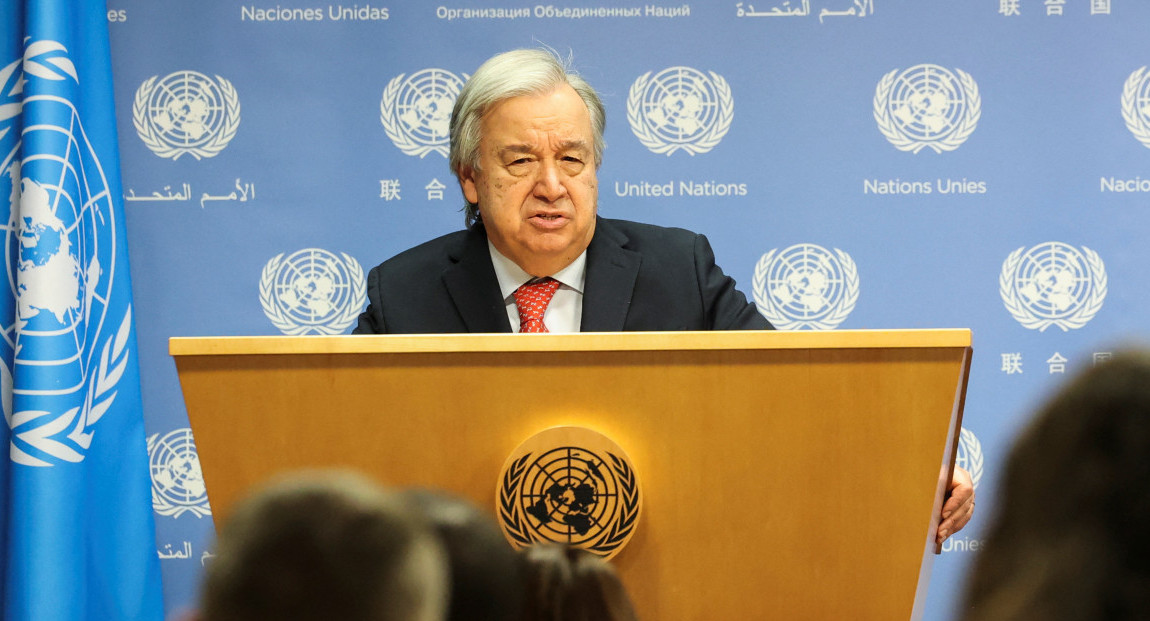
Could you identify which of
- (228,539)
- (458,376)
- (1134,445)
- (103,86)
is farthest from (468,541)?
(103,86)

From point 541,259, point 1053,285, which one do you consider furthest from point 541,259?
point 1053,285

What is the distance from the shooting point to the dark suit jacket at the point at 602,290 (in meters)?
1.95

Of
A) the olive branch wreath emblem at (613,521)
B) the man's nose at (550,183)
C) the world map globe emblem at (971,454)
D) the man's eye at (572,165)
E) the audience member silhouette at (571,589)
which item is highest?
the man's eye at (572,165)

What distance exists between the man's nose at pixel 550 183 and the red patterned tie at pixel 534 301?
0.17 meters

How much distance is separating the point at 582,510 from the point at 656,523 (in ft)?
0.29

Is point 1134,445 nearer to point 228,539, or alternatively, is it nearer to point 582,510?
point 228,539

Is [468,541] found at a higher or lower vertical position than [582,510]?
higher

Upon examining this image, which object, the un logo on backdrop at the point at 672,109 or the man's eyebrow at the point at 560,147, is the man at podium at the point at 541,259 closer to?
the man's eyebrow at the point at 560,147

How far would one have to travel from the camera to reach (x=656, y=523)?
1.16 metres

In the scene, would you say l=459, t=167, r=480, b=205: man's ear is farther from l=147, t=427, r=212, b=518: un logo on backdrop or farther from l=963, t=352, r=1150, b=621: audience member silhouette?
→ l=963, t=352, r=1150, b=621: audience member silhouette

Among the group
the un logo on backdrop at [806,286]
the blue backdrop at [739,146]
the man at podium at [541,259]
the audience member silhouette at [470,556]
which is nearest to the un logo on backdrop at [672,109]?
the blue backdrop at [739,146]

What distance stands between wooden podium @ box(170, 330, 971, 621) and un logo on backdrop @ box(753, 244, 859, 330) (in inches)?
72.7

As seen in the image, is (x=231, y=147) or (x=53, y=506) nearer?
(x=53, y=506)

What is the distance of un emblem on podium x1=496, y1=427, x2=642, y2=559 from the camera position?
112 centimetres
